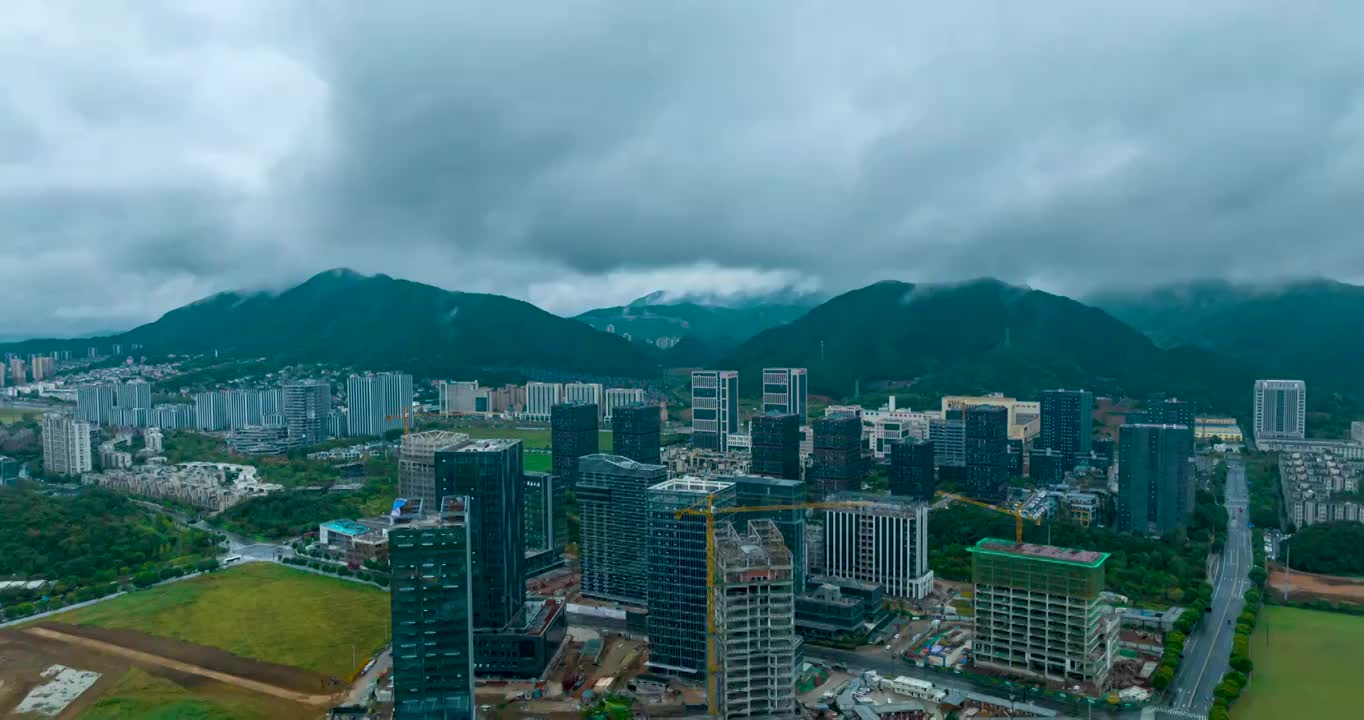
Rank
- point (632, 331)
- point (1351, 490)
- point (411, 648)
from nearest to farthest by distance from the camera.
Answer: point (411, 648) < point (1351, 490) < point (632, 331)

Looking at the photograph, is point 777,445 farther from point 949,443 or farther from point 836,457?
point 949,443

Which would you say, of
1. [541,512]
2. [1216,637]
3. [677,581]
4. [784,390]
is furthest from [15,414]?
[1216,637]

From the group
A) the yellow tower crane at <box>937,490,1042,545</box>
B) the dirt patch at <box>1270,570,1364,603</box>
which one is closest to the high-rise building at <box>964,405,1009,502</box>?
the yellow tower crane at <box>937,490,1042,545</box>

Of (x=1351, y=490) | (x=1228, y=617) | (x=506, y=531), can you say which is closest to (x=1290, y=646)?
(x=1228, y=617)

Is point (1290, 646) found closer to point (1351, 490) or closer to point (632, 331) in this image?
point (1351, 490)

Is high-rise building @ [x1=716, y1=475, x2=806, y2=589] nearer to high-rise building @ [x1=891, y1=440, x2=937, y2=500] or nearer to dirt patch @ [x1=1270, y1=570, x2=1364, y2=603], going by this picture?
high-rise building @ [x1=891, y1=440, x2=937, y2=500]
